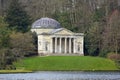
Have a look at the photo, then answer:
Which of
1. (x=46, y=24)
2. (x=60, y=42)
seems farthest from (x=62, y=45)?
(x=46, y=24)

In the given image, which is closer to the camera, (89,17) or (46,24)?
(46,24)

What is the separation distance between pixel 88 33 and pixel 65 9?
22.1 metres

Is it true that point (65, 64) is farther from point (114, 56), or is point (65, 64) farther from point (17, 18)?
point (17, 18)

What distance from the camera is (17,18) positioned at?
148 m

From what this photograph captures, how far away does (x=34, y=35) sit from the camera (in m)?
146

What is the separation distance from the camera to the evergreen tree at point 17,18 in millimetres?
146875

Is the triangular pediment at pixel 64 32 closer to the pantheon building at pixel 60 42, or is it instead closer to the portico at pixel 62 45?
the pantheon building at pixel 60 42

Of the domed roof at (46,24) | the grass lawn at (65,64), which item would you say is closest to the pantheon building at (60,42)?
the domed roof at (46,24)

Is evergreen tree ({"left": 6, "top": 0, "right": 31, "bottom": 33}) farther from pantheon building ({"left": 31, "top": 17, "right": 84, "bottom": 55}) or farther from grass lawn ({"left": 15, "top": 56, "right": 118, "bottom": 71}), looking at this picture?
grass lawn ({"left": 15, "top": 56, "right": 118, "bottom": 71})

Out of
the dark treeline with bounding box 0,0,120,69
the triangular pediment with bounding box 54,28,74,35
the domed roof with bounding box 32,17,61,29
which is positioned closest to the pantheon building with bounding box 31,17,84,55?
the triangular pediment with bounding box 54,28,74,35

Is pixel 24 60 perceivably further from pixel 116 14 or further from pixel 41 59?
pixel 116 14

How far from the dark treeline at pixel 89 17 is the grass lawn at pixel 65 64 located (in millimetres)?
10083

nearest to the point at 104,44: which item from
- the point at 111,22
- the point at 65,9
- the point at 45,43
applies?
the point at 111,22

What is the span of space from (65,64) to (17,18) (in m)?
29.5
